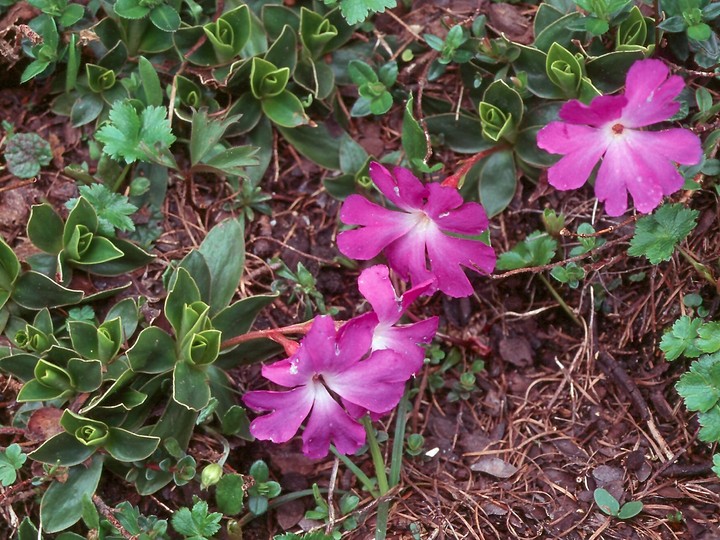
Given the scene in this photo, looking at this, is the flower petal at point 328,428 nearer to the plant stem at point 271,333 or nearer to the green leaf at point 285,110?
the plant stem at point 271,333

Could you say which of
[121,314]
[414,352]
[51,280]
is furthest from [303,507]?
[51,280]

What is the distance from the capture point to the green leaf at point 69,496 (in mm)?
2085

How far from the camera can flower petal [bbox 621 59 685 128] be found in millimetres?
1905

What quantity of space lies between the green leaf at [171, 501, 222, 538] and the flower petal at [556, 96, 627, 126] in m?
1.27

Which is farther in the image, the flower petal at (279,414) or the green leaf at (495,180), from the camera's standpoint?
the green leaf at (495,180)

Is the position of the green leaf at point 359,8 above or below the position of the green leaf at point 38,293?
above

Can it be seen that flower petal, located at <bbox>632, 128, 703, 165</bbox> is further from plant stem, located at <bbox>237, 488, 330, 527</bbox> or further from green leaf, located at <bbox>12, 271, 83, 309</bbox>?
green leaf, located at <bbox>12, 271, 83, 309</bbox>

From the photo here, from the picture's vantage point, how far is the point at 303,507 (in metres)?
2.25

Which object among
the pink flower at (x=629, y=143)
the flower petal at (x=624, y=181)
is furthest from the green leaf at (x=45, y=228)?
the flower petal at (x=624, y=181)

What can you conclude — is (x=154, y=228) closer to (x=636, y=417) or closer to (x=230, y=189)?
(x=230, y=189)

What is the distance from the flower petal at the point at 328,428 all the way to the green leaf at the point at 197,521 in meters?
0.30

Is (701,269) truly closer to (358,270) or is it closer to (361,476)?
(358,270)

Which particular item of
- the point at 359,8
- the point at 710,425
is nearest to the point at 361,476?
the point at 710,425

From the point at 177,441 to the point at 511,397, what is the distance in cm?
93
